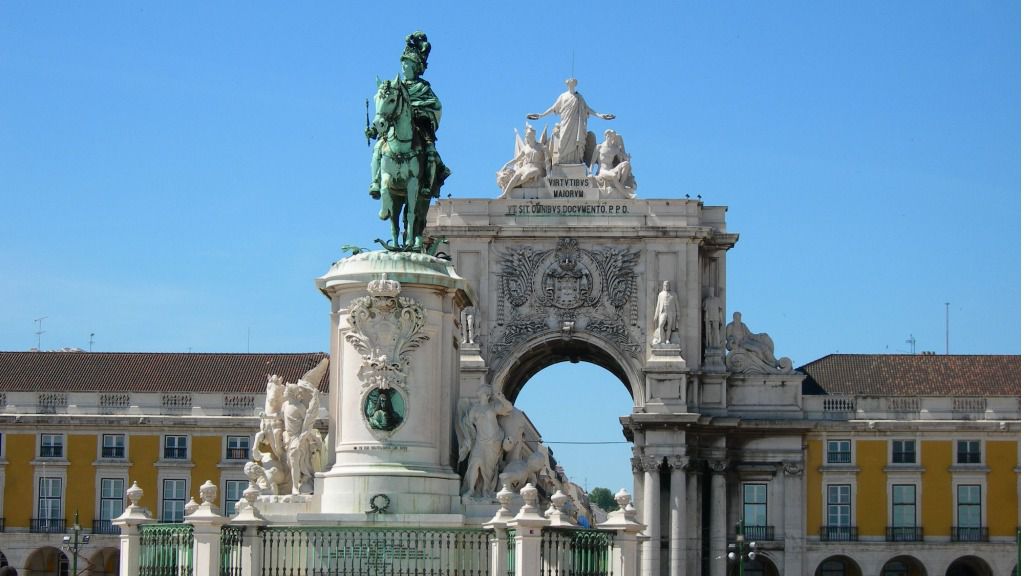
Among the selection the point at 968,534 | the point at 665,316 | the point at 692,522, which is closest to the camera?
the point at 665,316

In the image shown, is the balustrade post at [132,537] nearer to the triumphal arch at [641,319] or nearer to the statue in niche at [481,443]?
the statue in niche at [481,443]

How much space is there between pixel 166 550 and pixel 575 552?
466cm

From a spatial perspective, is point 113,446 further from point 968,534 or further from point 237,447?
point 968,534

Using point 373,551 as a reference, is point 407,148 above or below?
above

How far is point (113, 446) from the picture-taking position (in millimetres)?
81938

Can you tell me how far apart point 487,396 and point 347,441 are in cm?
176

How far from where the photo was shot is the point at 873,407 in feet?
268

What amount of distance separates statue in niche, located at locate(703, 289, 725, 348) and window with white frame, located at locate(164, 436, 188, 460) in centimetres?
1914

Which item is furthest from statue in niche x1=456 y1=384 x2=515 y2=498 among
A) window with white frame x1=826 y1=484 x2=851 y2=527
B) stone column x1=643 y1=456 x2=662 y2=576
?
window with white frame x1=826 y1=484 x2=851 y2=527

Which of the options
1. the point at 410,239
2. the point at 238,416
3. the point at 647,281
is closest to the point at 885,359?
the point at 647,281

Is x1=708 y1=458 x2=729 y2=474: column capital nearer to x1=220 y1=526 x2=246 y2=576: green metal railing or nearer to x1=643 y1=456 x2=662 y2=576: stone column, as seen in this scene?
x1=643 y1=456 x2=662 y2=576: stone column

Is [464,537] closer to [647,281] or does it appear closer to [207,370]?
[647,281]

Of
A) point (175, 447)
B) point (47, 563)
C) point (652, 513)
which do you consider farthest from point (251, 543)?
point (47, 563)

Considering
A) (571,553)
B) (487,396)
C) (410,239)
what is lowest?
(571,553)
